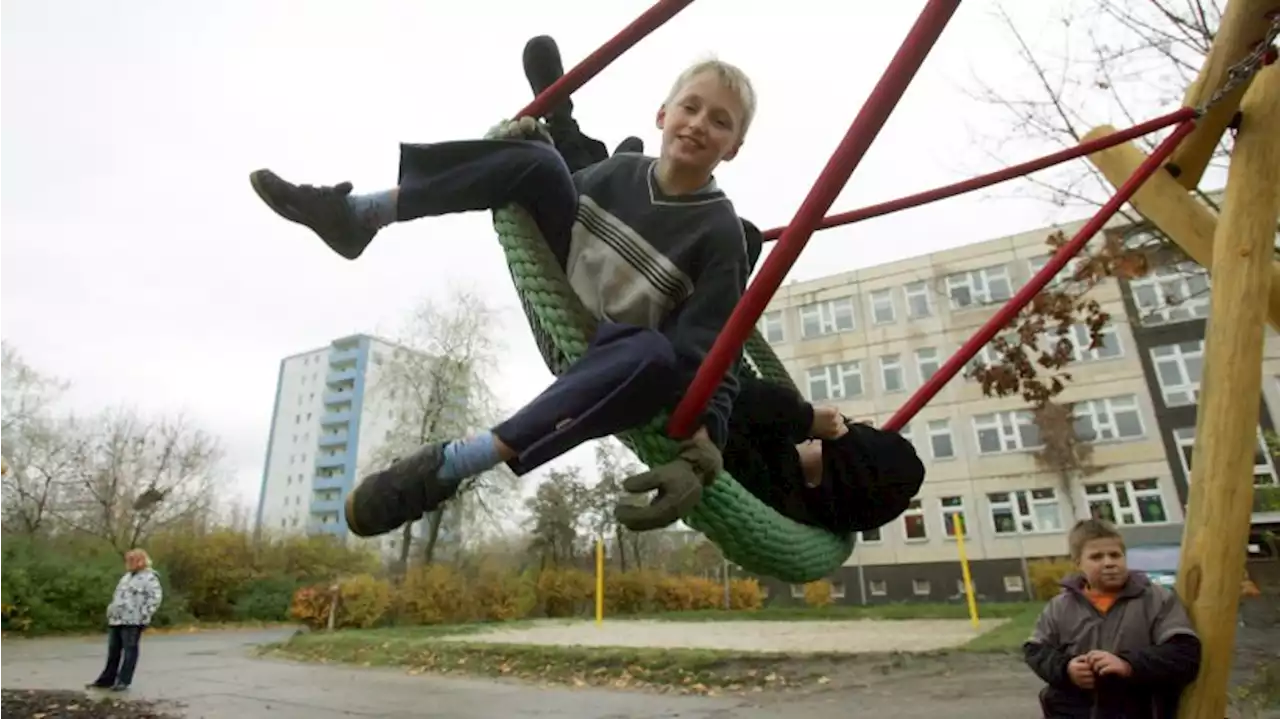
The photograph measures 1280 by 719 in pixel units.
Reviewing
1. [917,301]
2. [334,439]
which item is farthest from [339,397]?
[917,301]

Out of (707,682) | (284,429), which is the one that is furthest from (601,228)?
(284,429)

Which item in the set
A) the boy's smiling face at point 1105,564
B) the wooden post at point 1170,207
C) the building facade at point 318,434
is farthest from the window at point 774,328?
the building facade at point 318,434

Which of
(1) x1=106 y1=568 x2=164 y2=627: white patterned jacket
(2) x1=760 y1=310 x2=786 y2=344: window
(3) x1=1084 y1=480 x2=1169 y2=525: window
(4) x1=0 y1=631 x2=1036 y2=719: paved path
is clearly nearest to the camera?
(4) x1=0 y1=631 x2=1036 y2=719: paved path

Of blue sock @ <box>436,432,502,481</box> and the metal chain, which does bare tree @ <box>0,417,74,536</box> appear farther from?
the metal chain

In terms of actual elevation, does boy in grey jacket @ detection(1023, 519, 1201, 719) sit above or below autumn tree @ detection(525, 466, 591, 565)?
below

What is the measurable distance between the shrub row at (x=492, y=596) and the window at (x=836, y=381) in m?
6.17

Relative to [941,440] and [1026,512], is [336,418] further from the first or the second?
[1026,512]

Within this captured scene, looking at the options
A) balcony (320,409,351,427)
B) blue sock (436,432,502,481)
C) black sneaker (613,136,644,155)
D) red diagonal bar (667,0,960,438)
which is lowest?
blue sock (436,432,502,481)

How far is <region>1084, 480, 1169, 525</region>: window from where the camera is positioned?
60.8 ft

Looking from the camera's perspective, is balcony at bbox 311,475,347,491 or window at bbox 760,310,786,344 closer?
window at bbox 760,310,786,344

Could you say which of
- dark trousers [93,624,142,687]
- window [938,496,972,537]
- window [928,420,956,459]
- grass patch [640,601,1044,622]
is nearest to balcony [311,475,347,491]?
grass patch [640,601,1044,622]

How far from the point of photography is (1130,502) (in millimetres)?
18906

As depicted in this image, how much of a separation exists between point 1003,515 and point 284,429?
171 ft

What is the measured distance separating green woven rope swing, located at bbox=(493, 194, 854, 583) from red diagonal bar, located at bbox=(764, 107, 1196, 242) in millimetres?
838
